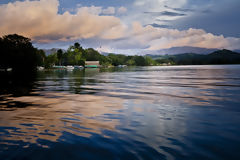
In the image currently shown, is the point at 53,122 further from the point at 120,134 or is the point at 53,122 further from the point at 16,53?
the point at 16,53

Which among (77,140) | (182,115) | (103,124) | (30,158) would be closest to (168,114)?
(182,115)

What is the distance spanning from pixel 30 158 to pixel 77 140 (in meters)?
1.99

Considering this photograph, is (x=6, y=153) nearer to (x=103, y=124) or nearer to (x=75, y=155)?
(x=75, y=155)

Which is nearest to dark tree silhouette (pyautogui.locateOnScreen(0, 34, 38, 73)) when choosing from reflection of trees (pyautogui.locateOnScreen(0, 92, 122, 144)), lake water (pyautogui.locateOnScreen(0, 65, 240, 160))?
reflection of trees (pyautogui.locateOnScreen(0, 92, 122, 144))

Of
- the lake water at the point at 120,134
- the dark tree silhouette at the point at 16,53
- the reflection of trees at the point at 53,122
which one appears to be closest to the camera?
the lake water at the point at 120,134

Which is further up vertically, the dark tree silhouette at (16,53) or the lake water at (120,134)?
the dark tree silhouette at (16,53)

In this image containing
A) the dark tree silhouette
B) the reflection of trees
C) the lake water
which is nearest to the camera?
the lake water

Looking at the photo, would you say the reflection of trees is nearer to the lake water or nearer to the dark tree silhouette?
the lake water

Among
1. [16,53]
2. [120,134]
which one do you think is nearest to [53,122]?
[120,134]

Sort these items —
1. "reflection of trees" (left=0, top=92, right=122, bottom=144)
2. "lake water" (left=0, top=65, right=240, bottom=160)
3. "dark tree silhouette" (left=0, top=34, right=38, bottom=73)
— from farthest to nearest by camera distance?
1. "dark tree silhouette" (left=0, top=34, right=38, bottom=73)
2. "reflection of trees" (left=0, top=92, right=122, bottom=144)
3. "lake water" (left=0, top=65, right=240, bottom=160)

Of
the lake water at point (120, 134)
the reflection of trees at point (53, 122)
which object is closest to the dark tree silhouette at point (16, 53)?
the reflection of trees at point (53, 122)

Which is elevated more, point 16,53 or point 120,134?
point 16,53

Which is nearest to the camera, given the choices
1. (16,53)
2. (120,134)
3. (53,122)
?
(120,134)

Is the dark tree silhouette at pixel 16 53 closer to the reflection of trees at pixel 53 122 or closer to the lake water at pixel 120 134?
the reflection of trees at pixel 53 122
